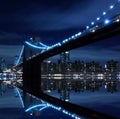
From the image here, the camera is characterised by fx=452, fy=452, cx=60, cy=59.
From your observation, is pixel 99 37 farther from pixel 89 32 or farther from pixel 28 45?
pixel 28 45

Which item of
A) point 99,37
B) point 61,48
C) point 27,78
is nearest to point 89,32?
point 99,37

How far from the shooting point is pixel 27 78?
66562 mm

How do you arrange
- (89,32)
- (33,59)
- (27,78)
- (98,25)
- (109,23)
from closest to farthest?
(109,23) → (98,25) → (89,32) → (33,59) → (27,78)

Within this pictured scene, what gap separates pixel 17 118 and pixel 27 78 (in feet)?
169

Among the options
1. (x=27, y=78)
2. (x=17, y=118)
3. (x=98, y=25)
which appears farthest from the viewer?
(x=27, y=78)

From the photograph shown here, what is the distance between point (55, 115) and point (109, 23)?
46.4ft

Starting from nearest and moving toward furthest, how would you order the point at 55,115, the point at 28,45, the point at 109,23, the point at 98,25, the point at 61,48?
1. the point at 55,115
2. the point at 109,23
3. the point at 98,25
4. the point at 61,48
5. the point at 28,45

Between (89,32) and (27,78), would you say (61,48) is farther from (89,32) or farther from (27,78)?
(27,78)

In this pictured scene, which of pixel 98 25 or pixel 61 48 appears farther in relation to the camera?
pixel 61 48

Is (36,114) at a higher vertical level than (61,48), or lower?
lower

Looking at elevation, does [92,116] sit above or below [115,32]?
below

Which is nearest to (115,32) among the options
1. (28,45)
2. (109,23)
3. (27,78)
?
(109,23)

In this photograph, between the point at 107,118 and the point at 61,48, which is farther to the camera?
the point at 61,48

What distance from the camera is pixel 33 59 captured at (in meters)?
61.5
